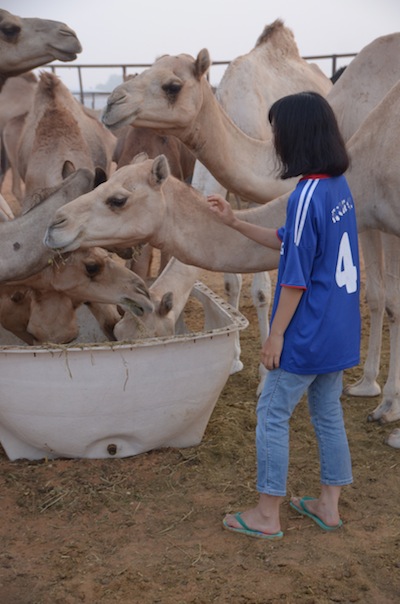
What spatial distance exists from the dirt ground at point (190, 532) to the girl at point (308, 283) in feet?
1.02

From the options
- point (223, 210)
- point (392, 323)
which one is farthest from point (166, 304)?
point (392, 323)

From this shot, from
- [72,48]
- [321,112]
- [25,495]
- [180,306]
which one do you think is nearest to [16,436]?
[25,495]

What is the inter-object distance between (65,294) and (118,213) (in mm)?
1272

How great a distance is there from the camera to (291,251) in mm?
3461

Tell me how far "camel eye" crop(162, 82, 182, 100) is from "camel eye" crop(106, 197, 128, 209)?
4.31 feet

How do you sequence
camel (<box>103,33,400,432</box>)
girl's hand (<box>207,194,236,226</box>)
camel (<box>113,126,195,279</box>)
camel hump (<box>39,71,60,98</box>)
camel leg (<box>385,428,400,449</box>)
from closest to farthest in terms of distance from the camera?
girl's hand (<box>207,194,236,226</box>) < camel leg (<box>385,428,400,449</box>) < camel (<box>103,33,400,432</box>) < camel (<box>113,126,195,279</box>) < camel hump (<box>39,71,60,98</box>)

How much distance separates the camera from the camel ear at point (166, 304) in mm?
4766

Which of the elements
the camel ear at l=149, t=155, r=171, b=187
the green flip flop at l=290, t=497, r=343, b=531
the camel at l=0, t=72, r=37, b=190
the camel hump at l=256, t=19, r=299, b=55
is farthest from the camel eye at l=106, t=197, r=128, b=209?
the camel at l=0, t=72, r=37, b=190

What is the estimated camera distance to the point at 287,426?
149 inches

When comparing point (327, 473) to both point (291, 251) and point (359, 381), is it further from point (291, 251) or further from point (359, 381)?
point (359, 381)

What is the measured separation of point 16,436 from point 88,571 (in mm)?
1302

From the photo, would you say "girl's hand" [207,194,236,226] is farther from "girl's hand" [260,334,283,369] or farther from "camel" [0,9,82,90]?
"camel" [0,9,82,90]

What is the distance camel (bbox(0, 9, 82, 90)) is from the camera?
6266 millimetres

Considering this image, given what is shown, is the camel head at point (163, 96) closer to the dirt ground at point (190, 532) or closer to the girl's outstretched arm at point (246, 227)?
the girl's outstretched arm at point (246, 227)
